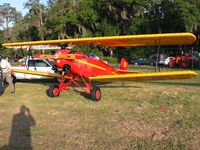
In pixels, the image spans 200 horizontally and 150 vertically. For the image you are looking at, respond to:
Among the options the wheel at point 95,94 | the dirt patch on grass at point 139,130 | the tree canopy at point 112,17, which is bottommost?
the dirt patch on grass at point 139,130

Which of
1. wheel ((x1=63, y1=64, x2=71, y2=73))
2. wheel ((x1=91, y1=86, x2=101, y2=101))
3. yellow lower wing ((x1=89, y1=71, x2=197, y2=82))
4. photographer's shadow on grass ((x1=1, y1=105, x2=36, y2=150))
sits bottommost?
photographer's shadow on grass ((x1=1, y1=105, x2=36, y2=150))

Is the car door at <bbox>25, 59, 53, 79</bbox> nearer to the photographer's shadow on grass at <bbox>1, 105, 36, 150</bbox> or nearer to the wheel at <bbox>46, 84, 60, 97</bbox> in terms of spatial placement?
the wheel at <bbox>46, 84, 60, 97</bbox>

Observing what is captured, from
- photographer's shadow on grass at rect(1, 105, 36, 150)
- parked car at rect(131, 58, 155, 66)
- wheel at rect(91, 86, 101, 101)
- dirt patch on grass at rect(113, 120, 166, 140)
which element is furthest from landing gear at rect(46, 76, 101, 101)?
parked car at rect(131, 58, 155, 66)

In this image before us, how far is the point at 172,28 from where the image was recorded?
6172 centimetres

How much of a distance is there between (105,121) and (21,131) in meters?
2.30

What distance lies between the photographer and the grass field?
8.30 m

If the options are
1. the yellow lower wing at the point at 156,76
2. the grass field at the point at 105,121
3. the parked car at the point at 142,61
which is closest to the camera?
the grass field at the point at 105,121

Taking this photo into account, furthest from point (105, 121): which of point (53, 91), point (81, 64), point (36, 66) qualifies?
point (36, 66)

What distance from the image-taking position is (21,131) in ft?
30.8

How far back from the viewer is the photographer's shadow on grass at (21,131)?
807 cm

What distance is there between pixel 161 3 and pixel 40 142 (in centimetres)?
6025

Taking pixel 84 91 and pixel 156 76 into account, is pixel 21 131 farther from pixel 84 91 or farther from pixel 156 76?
pixel 84 91

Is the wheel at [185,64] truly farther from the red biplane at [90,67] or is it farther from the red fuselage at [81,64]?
the red fuselage at [81,64]

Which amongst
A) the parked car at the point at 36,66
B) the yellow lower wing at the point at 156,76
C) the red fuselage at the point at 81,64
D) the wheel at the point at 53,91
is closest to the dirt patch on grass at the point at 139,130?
the yellow lower wing at the point at 156,76
